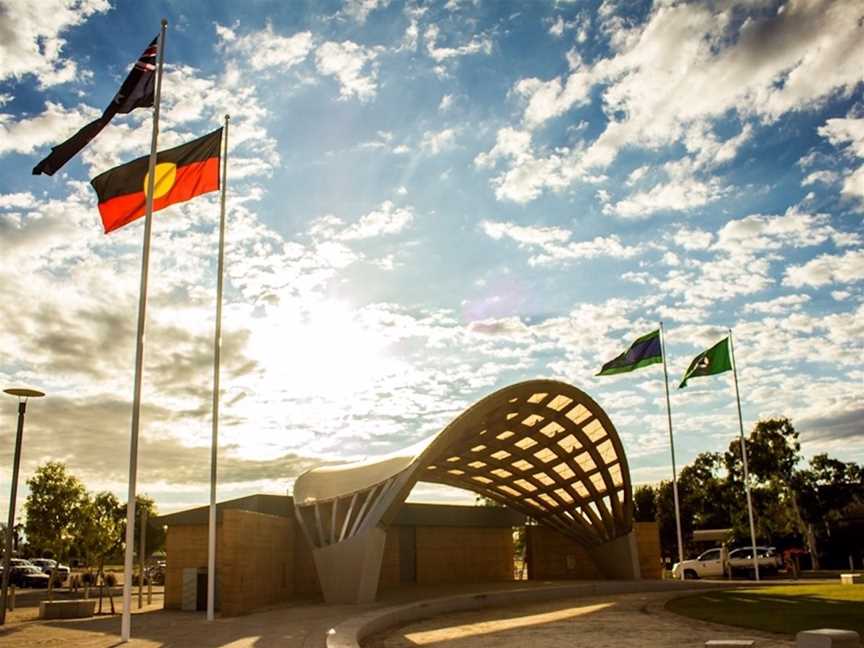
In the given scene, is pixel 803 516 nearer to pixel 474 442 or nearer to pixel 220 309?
pixel 474 442

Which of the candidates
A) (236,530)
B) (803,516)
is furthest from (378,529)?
(803,516)

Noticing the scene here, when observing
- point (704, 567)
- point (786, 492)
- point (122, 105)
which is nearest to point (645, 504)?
point (786, 492)

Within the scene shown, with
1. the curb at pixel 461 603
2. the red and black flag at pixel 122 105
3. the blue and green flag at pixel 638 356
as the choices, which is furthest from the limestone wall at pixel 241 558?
the blue and green flag at pixel 638 356

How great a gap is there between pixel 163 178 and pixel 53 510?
23.1m

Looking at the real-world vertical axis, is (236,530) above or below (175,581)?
above

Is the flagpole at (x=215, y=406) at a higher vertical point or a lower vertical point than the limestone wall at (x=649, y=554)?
higher

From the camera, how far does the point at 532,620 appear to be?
21.5m

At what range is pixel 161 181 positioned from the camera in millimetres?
18062

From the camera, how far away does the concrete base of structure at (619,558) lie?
125 feet

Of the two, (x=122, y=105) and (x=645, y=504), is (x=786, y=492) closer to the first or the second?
(x=645, y=504)

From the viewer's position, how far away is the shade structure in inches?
1016

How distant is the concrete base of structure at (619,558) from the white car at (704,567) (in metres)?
5.33

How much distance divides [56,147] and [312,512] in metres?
18.8

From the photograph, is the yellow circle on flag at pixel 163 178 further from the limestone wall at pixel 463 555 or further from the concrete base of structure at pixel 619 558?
the concrete base of structure at pixel 619 558
